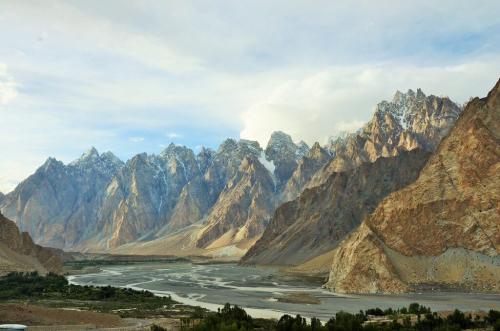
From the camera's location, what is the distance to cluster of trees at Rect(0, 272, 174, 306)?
86250 mm

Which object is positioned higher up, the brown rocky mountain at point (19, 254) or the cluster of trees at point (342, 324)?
the brown rocky mountain at point (19, 254)

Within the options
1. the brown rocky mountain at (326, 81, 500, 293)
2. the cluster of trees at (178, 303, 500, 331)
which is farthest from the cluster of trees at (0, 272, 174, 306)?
the brown rocky mountain at (326, 81, 500, 293)

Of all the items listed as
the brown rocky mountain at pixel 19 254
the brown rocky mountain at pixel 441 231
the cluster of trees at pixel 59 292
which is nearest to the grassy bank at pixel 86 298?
the cluster of trees at pixel 59 292

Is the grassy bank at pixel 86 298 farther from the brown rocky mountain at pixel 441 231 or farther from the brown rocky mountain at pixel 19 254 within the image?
the brown rocky mountain at pixel 441 231

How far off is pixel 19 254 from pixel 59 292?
47717 millimetres

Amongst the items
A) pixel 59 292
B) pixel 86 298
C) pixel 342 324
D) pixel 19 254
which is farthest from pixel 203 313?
pixel 19 254

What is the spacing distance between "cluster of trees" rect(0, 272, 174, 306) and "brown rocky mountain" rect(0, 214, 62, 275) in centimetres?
1354

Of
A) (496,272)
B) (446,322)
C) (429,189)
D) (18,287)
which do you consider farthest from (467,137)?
(18,287)

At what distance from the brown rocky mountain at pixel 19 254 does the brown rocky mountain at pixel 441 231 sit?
65.1 metres

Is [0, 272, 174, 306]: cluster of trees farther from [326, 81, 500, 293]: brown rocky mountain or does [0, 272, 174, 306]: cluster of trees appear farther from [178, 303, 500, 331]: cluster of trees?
[326, 81, 500, 293]: brown rocky mountain

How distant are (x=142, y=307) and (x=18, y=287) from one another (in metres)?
31.1

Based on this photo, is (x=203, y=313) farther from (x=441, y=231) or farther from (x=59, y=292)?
(x=441, y=231)

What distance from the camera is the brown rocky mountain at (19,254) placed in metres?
121

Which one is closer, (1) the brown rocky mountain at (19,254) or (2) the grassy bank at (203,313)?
(2) the grassy bank at (203,313)
